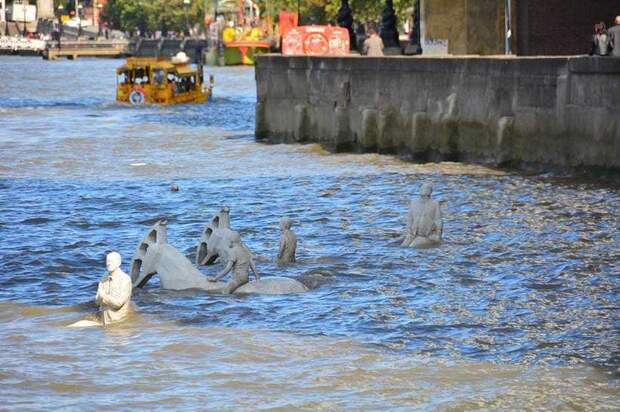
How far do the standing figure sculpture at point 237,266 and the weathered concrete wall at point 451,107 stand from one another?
11.7m

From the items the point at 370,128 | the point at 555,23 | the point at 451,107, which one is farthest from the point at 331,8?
the point at 451,107

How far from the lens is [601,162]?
2844cm

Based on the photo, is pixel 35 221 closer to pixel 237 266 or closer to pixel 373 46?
pixel 237 266

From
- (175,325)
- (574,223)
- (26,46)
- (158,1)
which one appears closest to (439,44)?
(574,223)

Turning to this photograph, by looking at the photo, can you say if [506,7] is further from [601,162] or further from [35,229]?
[35,229]

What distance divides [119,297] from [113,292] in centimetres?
9

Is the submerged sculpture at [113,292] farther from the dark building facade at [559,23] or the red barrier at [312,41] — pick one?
the red barrier at [312,41]

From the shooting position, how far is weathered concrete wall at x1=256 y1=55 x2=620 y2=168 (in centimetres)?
2877

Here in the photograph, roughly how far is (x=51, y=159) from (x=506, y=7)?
40.9ft

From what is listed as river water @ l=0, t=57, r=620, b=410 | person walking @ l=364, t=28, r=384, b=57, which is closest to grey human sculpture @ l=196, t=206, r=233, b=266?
river water @ l=0, t=57, r=620, b=410

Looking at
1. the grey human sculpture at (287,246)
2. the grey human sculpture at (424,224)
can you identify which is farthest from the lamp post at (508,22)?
the grey human sculpture at (287,246)

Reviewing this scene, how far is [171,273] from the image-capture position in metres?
A: 18.3

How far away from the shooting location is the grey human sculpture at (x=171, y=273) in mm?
18188

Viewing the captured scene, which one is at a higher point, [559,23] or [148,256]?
[559,23]
